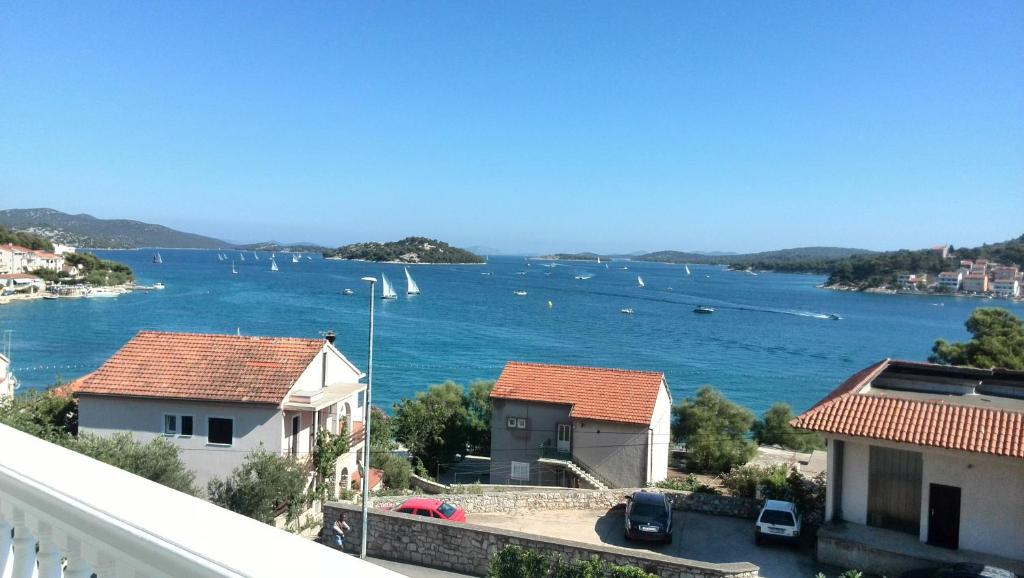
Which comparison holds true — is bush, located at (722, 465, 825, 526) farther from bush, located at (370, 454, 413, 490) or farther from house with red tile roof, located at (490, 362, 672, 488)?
bush, located at (370, 454, 413, 490)

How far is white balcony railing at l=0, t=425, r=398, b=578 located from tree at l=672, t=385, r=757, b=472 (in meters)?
26.9

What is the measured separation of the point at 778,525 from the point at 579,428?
28.4ft

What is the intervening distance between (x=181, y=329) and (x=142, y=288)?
182 feet

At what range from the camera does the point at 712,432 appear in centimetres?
3067

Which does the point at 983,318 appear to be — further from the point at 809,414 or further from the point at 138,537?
the point at 138,537

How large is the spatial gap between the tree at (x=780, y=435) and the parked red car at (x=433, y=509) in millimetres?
24248

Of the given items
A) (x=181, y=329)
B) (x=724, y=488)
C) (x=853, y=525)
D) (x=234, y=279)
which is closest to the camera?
(x=853, y=525)

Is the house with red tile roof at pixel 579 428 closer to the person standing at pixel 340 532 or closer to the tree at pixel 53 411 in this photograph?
the person standing at pixel 340 532

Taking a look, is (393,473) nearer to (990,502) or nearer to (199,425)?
(199,425)

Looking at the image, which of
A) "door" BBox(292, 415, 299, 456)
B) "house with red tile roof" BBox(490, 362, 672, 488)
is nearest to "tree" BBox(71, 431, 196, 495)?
"door" BBox(292, 415, 299, 456)

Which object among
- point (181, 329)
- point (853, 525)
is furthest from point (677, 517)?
point (181, 329)

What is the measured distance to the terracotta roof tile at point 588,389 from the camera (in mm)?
22828

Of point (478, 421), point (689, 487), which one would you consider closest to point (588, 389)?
point (689, 487)

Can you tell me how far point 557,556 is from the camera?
1161 centimetres
